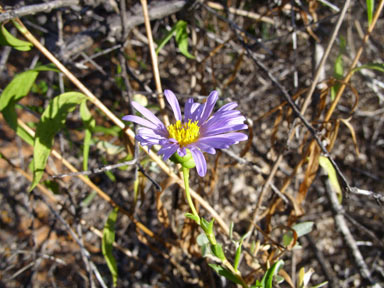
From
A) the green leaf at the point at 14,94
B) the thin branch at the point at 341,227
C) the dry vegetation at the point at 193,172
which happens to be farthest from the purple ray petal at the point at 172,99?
the thin branch at the point at 341,227

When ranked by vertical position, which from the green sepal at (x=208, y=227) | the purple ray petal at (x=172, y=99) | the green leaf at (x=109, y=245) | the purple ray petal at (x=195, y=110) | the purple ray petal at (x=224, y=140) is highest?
the purple ray petal at (x=172, y=99)

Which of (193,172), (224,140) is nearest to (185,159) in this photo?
(224,140)

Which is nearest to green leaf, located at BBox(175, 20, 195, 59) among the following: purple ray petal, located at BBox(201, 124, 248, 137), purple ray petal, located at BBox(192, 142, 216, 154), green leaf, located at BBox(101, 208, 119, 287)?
purple ray petal, located at BBox(201, 124, 248, 137)

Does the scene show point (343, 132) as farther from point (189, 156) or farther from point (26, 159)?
point (26, 159)

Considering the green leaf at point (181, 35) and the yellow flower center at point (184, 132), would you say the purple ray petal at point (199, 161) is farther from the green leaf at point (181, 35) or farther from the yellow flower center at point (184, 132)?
the green leaf at point (181, 35)

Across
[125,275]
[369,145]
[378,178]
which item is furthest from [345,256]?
[125,275]

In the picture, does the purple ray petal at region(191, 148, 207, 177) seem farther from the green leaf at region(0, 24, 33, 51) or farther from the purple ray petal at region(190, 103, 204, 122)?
the green leaf at region(0, 24, 33, 51)

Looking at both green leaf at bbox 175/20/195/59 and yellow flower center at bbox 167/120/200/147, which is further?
green leaf at bbox 175/20/195/59
